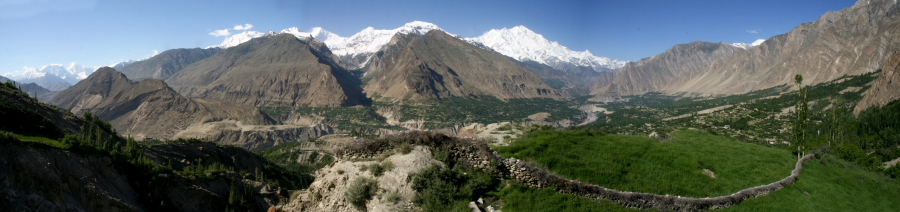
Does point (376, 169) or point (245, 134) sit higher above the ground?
point (376, 169)

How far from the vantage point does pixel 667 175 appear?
1483 centimetres

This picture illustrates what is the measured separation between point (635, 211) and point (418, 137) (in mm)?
7597

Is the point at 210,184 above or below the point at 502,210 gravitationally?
below

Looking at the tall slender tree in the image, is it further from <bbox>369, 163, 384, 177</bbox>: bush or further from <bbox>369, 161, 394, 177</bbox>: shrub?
<bbox>369, 163, 384, 177</bbox>: bush

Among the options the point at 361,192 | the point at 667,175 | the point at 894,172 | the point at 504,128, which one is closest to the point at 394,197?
the point at 361,192

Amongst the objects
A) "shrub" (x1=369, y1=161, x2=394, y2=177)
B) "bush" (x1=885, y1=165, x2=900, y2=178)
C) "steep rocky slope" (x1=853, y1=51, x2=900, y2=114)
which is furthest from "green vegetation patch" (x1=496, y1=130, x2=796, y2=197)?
"steep rocky slope" (x1=853, y1=51, x2=900, y2=114)

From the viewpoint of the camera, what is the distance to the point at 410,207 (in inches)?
486

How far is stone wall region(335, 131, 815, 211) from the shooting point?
12758mm

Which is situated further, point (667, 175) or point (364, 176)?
point (667, 175)

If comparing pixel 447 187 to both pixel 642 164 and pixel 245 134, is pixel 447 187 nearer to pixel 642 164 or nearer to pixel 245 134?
pixel 642 164

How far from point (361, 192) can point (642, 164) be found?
10546 mm

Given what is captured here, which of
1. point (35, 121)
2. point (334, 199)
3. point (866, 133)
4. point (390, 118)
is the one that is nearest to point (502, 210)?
point (334, 199)

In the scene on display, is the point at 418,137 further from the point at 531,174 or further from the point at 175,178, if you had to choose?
the point at 175,178

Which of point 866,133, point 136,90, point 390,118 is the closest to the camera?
point 866,133
